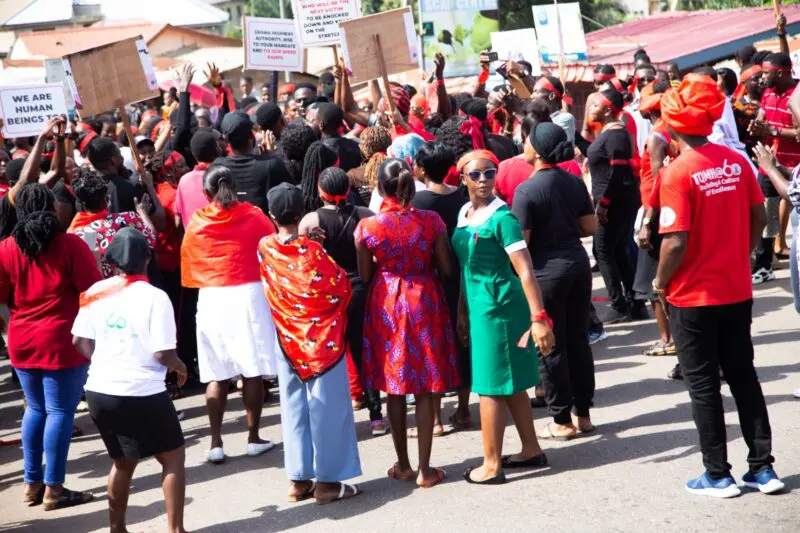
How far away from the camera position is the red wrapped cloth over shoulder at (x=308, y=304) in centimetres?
606

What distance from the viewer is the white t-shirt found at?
215 inches

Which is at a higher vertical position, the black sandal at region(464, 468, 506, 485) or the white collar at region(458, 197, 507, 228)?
the white collar at region(458, 197, 507, 228)

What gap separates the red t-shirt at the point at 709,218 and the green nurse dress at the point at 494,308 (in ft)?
3.07

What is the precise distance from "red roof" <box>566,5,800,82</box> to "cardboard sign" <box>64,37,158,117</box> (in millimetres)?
12259

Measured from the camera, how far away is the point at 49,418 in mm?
6551

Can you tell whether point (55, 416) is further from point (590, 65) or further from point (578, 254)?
point (590, 65)

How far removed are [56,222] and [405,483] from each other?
2.64 metres

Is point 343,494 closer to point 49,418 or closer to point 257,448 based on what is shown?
point 257,448

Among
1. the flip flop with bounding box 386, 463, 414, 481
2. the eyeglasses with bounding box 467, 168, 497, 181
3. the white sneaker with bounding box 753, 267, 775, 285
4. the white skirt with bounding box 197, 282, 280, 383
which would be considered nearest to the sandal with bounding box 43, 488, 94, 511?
the white skirt with bounding box 197, 282, 280, 383

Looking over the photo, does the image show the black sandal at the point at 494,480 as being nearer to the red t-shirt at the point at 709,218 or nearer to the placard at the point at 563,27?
the red t-shirt at the point at 709,218

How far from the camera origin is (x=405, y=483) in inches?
251

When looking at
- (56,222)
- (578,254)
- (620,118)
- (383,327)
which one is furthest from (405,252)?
(620,118)

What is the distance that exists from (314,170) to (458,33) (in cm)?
2131

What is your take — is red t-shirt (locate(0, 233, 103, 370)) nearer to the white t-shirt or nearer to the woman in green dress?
the white t-shirt
